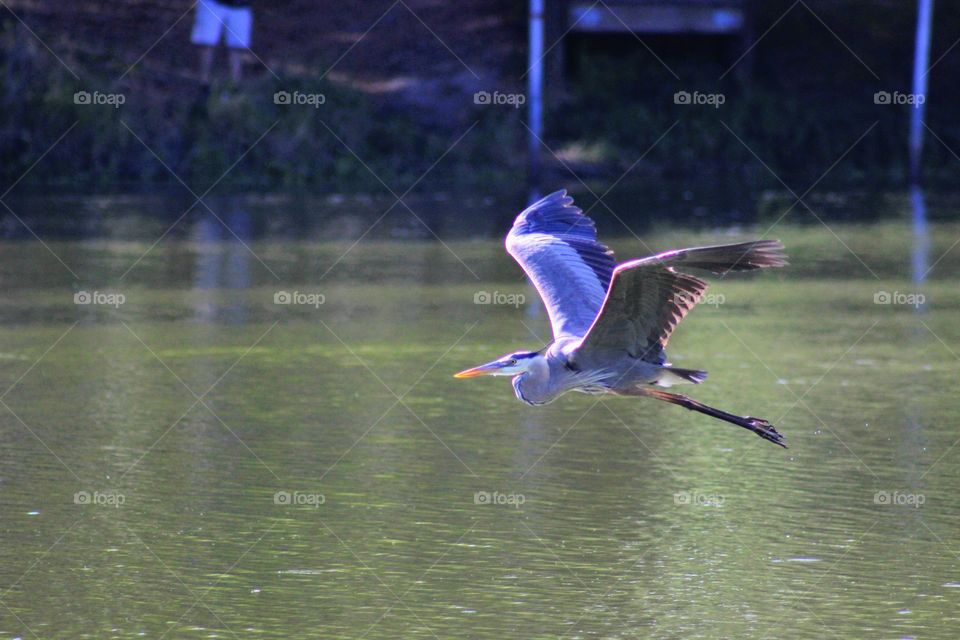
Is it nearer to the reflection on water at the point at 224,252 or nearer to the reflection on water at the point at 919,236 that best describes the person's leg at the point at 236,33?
the reflection on water at the point at 224,252

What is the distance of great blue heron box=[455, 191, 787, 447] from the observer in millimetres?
7094

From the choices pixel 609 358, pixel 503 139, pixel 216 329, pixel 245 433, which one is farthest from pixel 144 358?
pixel 503 139

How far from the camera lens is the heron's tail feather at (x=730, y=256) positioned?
22.8ft

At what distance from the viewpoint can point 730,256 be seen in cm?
698

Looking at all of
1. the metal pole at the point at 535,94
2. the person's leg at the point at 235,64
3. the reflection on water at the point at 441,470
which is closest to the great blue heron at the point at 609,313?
the reflection on water at the point at 441,470

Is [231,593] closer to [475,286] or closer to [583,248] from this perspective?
[583,248]

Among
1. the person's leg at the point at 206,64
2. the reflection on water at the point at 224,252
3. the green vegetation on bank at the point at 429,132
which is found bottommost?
the reflection on water at the point at 224,252

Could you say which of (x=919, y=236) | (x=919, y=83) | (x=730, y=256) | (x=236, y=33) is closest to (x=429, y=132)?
(x=236, y=33)

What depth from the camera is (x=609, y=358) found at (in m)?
7.95

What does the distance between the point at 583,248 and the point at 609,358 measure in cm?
116

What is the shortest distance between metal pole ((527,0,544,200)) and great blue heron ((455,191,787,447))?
9.91 meters

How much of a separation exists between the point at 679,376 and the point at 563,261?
3.39ft

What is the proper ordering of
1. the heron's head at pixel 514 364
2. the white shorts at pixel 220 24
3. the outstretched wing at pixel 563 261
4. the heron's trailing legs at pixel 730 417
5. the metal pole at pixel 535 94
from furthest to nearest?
the white shorts at pixel 220 24 < the metal pole at pixel 535 94 < the outstretched wing at pixel 563 261 < the heron's trailing legs at pixel 730 417 < the heron's head at pixel 514 364

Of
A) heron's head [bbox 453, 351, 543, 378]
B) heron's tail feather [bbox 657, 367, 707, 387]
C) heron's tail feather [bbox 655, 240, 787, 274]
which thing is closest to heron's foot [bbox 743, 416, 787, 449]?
heron's tail feather [bbox 657, 367, 707, 387]
